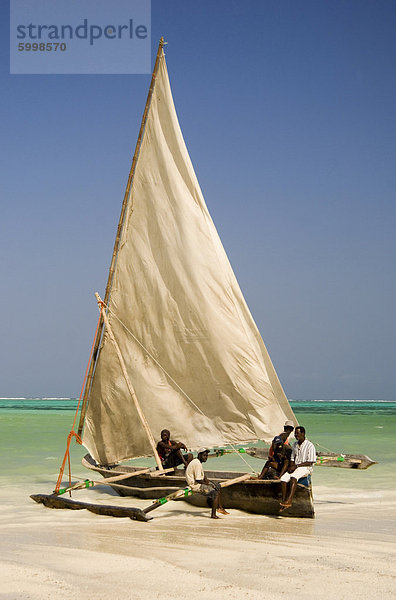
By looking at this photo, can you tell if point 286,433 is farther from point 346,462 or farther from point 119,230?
point 119,230

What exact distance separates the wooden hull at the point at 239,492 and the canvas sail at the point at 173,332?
21.1 inches

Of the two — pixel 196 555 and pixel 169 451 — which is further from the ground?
pixel 169 451

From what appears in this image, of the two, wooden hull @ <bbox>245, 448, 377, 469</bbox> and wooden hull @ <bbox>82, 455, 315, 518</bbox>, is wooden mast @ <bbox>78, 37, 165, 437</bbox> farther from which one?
wooden hull @ <bbox>245, 448, 377, 469</bbox>

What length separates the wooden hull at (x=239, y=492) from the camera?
9.22 metres

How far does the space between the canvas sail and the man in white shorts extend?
973mm

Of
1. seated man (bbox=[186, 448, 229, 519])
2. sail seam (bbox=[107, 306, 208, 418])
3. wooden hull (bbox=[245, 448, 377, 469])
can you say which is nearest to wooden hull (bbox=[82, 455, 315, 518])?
seated man (bbox=[186, 448, 229, 519])

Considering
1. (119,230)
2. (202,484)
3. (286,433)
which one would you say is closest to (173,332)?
(119,230)

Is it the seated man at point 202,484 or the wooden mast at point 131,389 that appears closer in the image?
the seated man at point 202,484

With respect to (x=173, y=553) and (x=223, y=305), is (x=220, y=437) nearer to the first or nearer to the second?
(x=223, y=305)

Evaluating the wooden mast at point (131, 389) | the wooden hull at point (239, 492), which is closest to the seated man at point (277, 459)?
the wooden hull at point (239, 492)

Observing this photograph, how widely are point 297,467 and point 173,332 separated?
10.3 ft

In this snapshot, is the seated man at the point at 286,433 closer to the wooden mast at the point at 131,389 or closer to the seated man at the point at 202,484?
the seated man at the point at 202,484

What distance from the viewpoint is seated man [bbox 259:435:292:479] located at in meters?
9.75

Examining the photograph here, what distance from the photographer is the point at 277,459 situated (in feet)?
32.4
